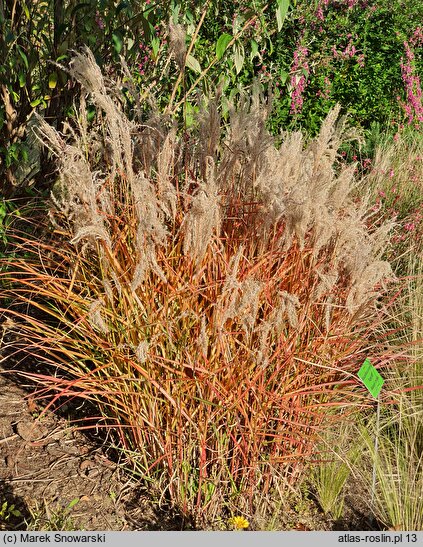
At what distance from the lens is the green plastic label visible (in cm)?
257

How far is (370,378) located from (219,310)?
22.5 inches

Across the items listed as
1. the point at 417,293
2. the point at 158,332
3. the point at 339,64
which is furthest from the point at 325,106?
the point at 158,332

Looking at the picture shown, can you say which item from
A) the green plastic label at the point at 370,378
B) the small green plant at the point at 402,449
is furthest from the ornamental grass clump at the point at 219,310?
the small green plant at the point at 402,449

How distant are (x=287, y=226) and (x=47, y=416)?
4.77 feet

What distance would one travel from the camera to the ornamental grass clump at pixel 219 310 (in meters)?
2.56

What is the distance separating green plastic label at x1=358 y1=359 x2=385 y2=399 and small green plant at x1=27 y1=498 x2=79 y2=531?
1.12 m

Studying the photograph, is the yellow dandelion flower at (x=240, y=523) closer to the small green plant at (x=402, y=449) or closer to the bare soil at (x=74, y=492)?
the bare soil at (x=74, y=492)

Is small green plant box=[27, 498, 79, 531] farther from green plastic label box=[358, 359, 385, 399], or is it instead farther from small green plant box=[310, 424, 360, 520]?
green plastic label box=[358, 359, 385, 399]

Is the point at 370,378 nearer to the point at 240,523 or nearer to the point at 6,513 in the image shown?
the point at 240,523

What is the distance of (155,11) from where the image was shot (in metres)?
3.45

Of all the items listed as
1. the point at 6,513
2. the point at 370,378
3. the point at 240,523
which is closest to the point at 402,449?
the point at 370,378

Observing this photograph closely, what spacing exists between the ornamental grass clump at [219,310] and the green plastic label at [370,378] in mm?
77

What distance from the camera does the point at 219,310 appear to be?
2572 mm
